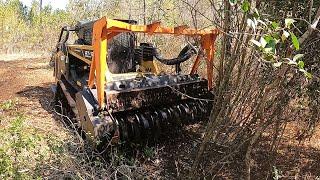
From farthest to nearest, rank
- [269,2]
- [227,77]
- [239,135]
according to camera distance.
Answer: [239,135] → [227,77] → [269,2]

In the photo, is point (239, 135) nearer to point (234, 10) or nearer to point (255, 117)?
point (255, 117)

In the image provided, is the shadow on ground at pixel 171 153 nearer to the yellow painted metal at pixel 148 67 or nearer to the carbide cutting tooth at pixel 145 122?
the carbide cutting tooth at pixel 145 122

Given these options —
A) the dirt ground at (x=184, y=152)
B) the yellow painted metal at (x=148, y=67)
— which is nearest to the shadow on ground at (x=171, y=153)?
the dirt ground at (x=184, y=152)

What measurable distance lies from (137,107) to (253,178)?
1.75 m

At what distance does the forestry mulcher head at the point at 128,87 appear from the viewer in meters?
4.73

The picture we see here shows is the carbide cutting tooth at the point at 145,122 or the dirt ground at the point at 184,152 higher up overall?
the carbide cutting tooth at the point at 145,122

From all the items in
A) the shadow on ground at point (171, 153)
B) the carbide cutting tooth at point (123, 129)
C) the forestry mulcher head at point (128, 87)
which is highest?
the forestry mulcher head at point (128, 87)

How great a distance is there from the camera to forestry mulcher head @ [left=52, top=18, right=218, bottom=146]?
4.73m

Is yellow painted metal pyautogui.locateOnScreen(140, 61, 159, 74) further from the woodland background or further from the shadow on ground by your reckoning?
the woodland background

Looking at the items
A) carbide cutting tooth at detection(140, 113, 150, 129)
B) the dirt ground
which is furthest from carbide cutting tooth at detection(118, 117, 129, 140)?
the dirt ground

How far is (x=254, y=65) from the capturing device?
161 inches

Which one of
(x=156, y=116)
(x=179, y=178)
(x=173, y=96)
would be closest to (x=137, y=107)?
(x=156, y=116)

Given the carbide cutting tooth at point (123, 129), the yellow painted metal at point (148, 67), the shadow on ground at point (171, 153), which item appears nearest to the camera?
the carbide cutting tooth at point (123, 129)

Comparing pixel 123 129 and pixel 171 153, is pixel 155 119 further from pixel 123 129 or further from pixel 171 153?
pixel 171 153
